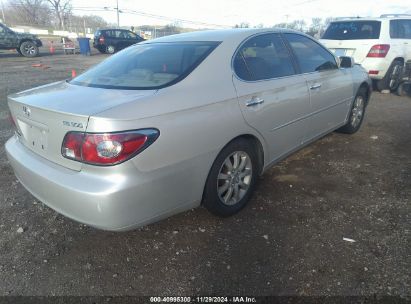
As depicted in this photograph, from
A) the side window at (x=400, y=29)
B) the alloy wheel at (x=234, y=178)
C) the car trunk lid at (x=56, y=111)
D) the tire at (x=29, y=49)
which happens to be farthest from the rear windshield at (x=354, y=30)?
the tire at (x=29, y=49)

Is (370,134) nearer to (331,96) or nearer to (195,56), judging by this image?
(331,96)

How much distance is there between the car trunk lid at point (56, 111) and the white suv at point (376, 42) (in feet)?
24.2

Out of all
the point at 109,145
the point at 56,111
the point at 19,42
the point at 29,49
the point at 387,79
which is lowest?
the point at 29,49

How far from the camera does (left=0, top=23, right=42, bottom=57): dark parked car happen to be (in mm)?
17031

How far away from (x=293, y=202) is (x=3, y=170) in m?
3.40

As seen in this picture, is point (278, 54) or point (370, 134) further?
point (370, 134)

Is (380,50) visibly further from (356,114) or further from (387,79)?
(356,114)

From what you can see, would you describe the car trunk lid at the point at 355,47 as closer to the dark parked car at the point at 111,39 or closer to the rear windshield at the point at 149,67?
the rear windshield at the point at 149,67

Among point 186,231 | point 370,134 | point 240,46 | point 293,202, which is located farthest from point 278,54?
point 370,134

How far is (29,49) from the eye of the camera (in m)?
18.8

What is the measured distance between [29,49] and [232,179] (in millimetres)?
19795

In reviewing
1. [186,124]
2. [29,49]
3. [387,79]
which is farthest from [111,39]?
[186,124]

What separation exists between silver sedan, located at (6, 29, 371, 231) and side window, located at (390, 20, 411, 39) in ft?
19.6

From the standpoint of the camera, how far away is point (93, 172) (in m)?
2.12
